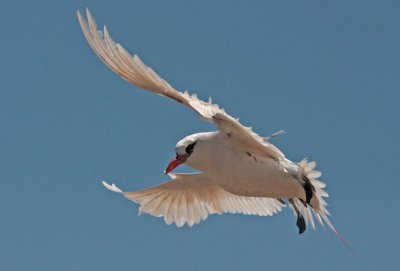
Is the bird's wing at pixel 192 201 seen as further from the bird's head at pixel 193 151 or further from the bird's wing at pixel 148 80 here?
the bird's wing at pixel 148 80

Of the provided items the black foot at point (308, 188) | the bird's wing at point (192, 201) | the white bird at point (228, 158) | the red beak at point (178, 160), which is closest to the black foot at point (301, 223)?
the white bird at point (228, 158)

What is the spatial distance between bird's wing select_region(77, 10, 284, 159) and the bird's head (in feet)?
1.21

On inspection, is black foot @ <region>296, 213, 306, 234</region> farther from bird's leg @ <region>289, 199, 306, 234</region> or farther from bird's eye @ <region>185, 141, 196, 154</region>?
bird's eye @ <region>185, 141, 196, 154</region>

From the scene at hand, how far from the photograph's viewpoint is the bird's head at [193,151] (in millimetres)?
14320

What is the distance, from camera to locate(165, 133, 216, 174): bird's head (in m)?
14.3

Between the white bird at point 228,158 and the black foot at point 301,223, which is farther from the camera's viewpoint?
the black foot at point 301,223

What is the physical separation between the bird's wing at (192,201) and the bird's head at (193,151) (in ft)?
7.42

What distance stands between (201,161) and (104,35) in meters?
2.77

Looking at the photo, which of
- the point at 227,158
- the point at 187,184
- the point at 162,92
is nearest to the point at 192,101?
the point at 162,92

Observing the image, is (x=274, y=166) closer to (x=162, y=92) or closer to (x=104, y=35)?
(x=162, y=92)

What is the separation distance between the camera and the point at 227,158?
1423 cm

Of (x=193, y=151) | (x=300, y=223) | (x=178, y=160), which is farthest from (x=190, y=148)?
(x=300, y=223)

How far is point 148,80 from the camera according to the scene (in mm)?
13273

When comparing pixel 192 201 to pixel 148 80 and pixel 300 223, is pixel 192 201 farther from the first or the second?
pixel 148 80
